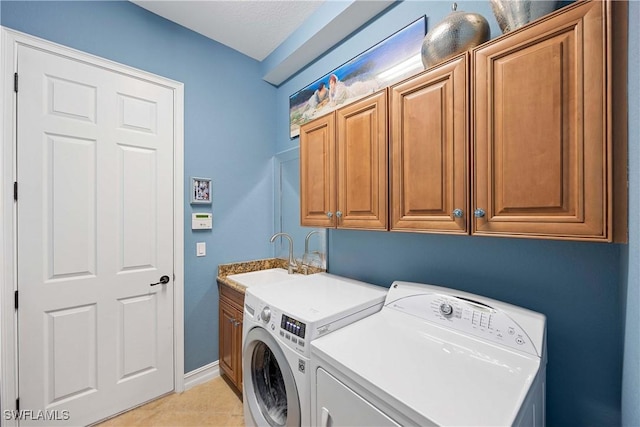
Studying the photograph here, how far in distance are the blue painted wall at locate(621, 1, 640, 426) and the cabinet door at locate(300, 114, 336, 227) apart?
1.13m

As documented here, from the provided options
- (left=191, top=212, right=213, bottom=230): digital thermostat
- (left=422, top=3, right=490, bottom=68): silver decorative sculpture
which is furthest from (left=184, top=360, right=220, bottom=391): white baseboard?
(left=422, top=3, right=490, bottom=68): silver decorative sculpture

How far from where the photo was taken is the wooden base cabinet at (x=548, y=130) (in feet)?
2.33

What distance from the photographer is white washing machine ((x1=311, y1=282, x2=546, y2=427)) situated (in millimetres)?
702

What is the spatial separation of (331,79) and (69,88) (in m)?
1.74

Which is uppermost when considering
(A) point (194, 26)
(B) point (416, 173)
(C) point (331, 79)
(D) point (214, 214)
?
(A) point (194, 26)

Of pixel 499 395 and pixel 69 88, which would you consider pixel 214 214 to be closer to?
pixel 69 88

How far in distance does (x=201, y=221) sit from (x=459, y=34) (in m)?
2.08

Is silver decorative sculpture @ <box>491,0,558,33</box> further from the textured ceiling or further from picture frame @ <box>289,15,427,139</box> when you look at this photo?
the textured ceiling

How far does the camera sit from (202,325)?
2.16m

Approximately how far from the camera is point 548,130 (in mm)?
796

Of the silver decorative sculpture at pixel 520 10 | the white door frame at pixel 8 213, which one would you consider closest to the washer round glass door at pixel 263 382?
the white door frame at pixel 8 213

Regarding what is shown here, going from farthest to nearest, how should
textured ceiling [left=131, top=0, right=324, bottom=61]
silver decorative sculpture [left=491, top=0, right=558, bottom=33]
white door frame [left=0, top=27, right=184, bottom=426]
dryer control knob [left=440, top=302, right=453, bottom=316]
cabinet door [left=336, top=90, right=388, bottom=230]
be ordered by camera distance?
textured ceiling [left=131, top=0, right=324, bottom=61], white door frame [left=0, top=27, right=184, bottom=426], cabinet door [left=336, top=90, right=388, bottom=230], dryer control knob [left=440, top=302, right=453, bottom=316], silver decorative sculpture [left=491, top=0, right=558, bottom=33]

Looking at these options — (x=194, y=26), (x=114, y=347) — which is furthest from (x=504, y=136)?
(x=114, y=347)

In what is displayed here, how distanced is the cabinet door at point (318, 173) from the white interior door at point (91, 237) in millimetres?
1082
